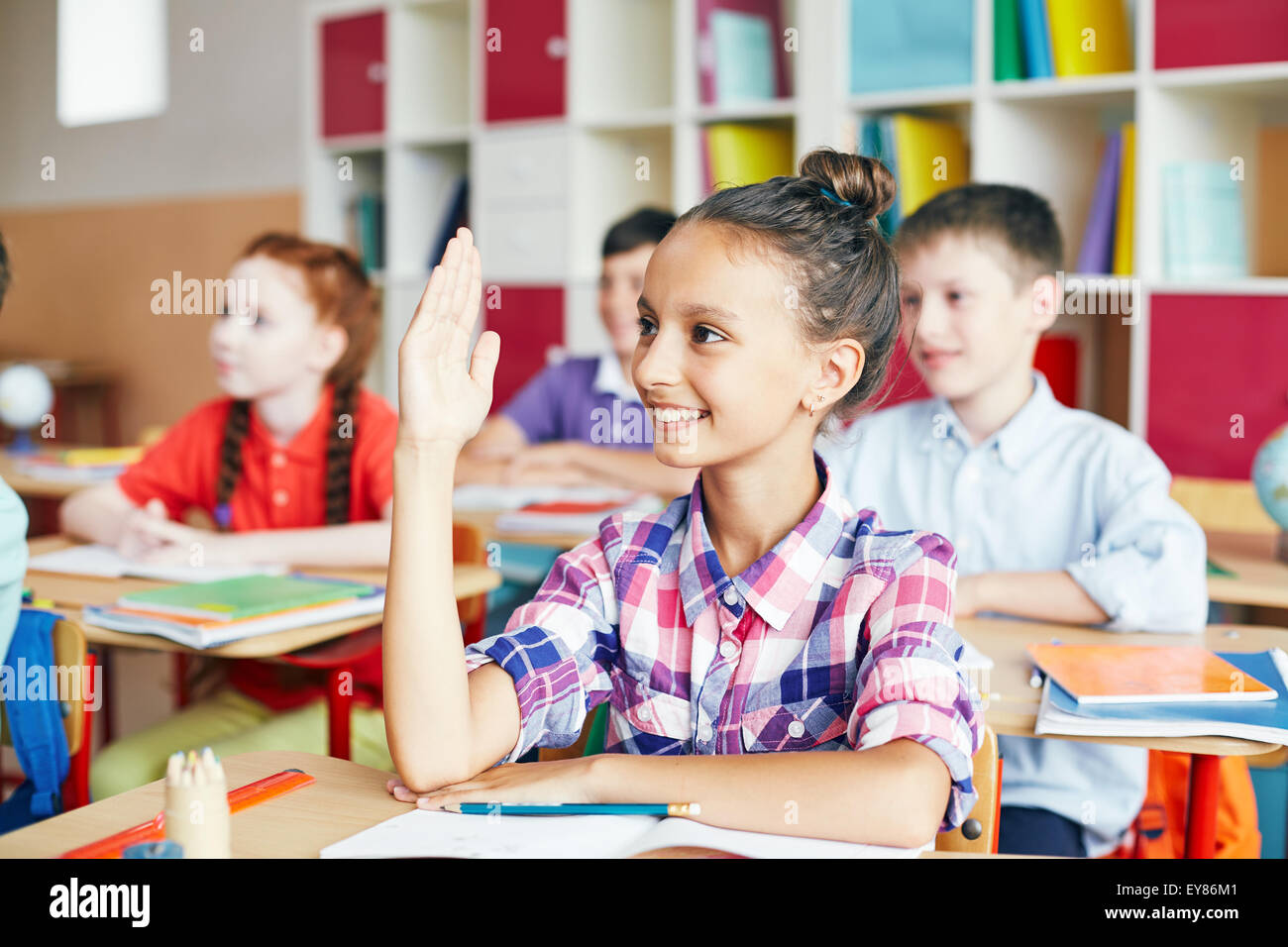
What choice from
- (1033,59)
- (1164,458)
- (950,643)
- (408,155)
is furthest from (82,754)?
(408,155)

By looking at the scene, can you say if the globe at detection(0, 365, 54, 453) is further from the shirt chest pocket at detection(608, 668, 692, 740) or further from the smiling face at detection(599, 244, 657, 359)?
the shirt chest pocket at detection(608, 668, 692, 740)

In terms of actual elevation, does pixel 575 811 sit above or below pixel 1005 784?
above

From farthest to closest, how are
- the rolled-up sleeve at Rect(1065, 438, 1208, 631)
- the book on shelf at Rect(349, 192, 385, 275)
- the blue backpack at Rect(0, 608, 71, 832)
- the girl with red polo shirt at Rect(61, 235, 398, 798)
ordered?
the book on shelf at Rect(349, 192, 385, 275) < the girl with red polo shirt at Rect(61, 235, 398, 798) < the rolled-up sleeve at Rect(1065, 438, 1208, 631) < the blue backpack at Rect(0, 608, 71, 832)

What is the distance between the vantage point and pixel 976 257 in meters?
2.03

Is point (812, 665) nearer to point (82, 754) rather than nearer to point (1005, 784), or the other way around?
point (1005, 784)

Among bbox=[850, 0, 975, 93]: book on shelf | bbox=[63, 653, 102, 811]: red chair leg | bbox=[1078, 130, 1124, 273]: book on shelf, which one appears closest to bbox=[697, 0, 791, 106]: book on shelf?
bbox=[850, 0, 975, 93]: book on shelf

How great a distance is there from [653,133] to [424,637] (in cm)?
328

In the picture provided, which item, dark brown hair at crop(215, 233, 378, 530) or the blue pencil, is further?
dark brown hair at crop(215, 233, 378, 530)

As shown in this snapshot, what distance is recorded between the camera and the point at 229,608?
1.76 metres

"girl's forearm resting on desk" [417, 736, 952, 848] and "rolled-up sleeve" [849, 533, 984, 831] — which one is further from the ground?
"rolled-up sleeve" [849, 533, 984, 831]

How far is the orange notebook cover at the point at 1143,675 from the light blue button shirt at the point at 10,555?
1.16m

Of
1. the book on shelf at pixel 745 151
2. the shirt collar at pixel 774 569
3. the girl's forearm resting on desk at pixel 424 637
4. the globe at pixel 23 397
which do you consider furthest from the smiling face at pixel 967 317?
the globe at pixel 23 397

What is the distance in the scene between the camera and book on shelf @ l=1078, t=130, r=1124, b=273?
9.91 ft
